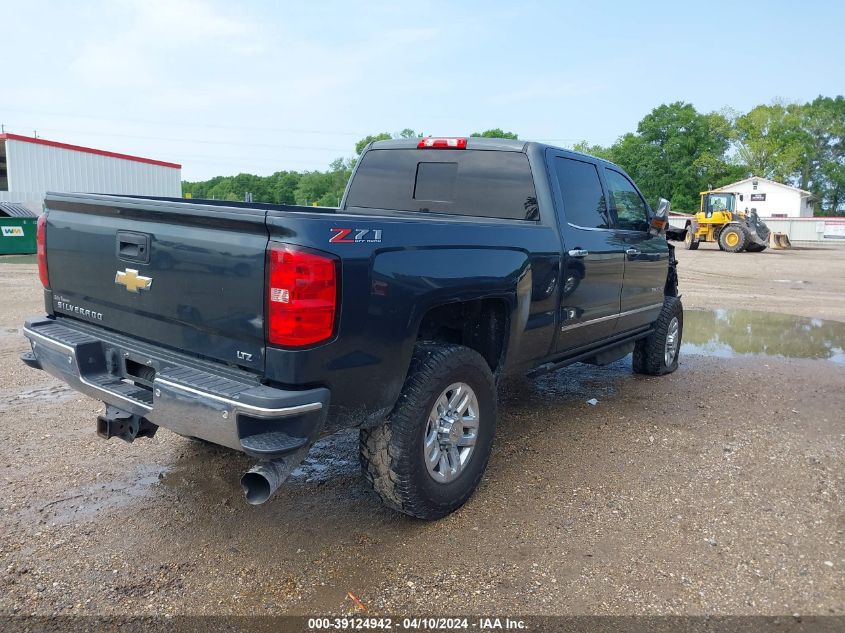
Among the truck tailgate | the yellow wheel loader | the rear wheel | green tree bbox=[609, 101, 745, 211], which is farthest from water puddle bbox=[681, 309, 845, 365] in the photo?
green tree bbox=[609, 101, 745, 211]

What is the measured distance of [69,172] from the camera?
30.9 metres

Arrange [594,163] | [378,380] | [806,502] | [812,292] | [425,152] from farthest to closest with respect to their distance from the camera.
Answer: [812,292], [594,163], [425,152], [806,502], [378,380]

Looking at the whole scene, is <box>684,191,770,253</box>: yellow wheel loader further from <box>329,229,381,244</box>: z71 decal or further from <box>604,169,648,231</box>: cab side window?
<box>329,229,381,244</box>: z71 decal

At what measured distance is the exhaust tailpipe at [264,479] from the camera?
2748 mm

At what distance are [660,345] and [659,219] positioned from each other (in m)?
1.26

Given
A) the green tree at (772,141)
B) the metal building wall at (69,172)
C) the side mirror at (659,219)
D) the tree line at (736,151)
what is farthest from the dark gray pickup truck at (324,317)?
the green tree at (772,141)

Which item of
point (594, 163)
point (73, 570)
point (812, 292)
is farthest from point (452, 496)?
point (812, 292)

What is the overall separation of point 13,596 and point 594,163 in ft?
15.0

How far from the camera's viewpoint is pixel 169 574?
3.03m

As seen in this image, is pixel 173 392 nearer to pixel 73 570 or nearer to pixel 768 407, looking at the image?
pixel 73 570

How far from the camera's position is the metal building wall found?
1136 inches

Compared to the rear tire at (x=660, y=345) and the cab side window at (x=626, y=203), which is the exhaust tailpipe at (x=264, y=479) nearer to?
the cab side window at (x=626, y=203)

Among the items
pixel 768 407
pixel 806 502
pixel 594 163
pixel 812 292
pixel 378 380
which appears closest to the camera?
pixel 378 380

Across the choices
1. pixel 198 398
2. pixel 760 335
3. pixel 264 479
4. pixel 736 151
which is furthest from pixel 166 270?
pixel 736 151
